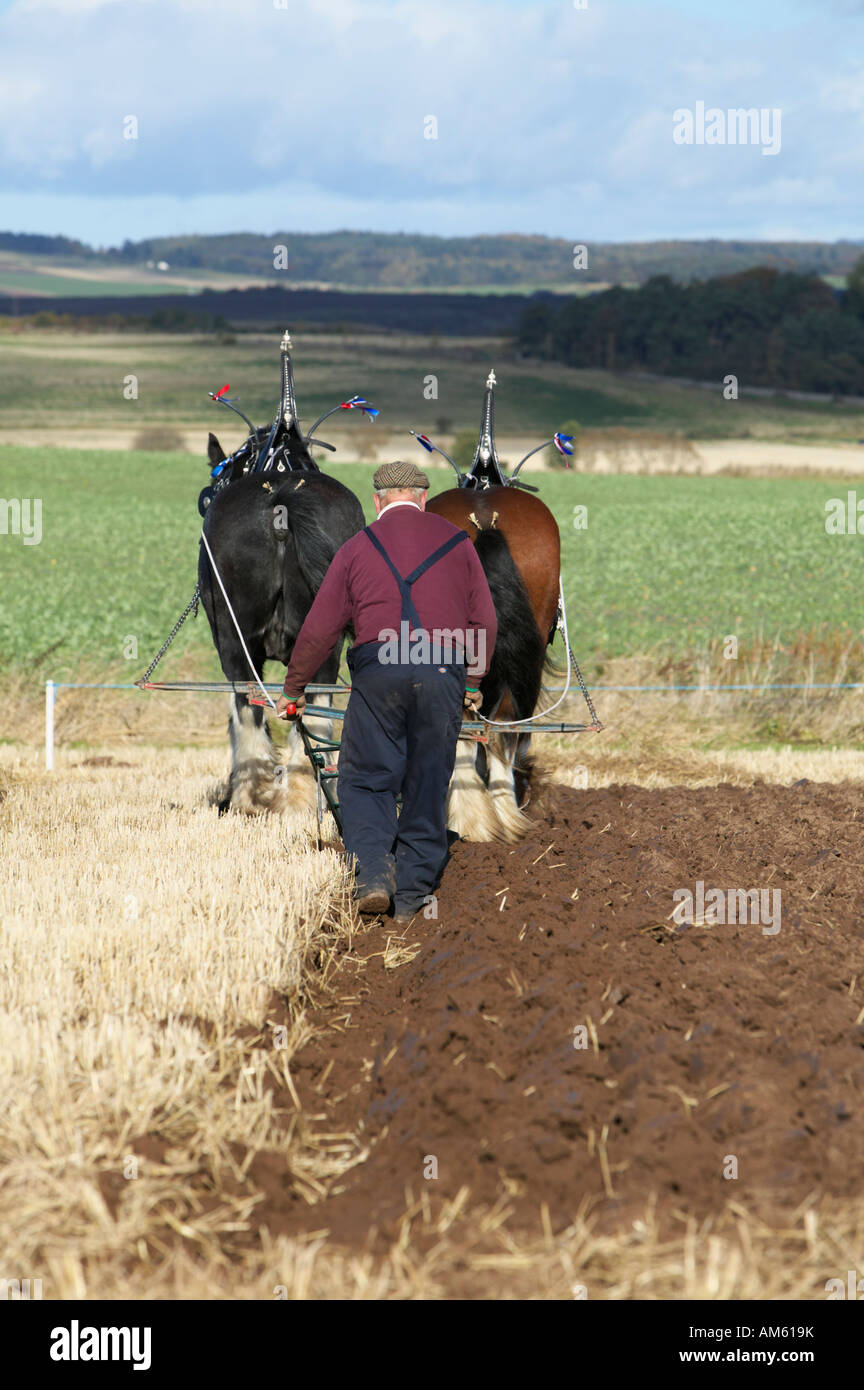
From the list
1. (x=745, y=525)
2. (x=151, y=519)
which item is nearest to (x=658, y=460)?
(x=745, y=525)

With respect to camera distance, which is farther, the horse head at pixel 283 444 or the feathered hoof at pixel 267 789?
the horse head at pixel 283 444

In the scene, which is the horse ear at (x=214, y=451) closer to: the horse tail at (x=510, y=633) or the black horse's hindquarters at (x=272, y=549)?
the black horse's hindquarters at (x=272, y=549)

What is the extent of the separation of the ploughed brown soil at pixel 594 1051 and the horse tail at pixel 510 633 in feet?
3.19

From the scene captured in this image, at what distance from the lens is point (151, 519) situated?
32688 millimetres

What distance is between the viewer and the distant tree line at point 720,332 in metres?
92.5

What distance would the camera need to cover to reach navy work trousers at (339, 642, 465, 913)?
5.97 m

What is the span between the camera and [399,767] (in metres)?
6.07

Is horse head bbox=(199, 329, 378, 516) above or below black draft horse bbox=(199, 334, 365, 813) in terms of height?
above

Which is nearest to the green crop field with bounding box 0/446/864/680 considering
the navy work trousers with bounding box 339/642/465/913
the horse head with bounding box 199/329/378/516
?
the horse head with bounding box 199/329/378/516

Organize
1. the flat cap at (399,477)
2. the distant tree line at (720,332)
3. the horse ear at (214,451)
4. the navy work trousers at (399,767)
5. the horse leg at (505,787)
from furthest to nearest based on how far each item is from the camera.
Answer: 1. the distant tree line at (720,332)
2. the horse ear at (214,451)
3. the horse leg at (505,787)
4. the flat cap at (399,477)
5. the navy work trousers at (399,767)

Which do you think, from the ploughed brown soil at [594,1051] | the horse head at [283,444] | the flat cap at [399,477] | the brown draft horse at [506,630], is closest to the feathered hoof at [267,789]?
the brown draft horse at [506,630]

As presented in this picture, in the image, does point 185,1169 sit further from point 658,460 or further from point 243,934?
point 658,460

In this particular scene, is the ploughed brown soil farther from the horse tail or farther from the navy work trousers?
the horse tail

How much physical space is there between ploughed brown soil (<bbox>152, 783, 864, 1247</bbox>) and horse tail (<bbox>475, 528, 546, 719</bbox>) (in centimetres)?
97
